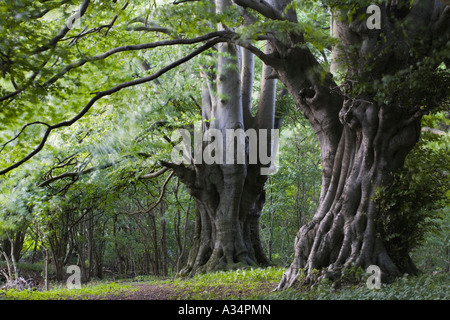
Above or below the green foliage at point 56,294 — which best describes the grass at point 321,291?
above

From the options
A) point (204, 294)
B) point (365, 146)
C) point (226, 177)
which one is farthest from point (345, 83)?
point (226, 177)

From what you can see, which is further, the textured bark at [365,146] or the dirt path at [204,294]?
the dirt path at [204,294]

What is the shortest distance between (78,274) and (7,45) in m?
15.1

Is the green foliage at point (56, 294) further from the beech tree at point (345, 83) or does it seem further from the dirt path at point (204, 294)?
the beech tree at point (345, 83)

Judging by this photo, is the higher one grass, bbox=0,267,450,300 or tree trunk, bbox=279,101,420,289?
tree trunk, bbox=279,101,420,289

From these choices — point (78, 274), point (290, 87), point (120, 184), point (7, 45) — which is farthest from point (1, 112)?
point (78, 274)

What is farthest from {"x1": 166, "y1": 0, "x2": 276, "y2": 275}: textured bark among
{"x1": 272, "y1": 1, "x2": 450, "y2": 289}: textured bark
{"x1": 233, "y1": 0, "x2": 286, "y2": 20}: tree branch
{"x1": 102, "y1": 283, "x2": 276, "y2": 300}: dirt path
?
{"x1": 272, "y1": 1, "x2": 450, "y2": 289}: textured bark

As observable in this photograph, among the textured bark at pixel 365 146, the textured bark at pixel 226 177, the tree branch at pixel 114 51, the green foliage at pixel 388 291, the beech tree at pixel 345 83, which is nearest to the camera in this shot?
the green foliage at pixel 388 291

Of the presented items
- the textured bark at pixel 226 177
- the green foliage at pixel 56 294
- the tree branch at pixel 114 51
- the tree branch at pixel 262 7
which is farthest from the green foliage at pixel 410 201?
the textured bark at pixel 226 177

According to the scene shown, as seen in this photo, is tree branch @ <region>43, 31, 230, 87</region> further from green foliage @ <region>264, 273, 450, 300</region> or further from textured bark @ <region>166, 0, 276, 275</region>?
textured bark @ <region>166, 0, 276, 275</region>

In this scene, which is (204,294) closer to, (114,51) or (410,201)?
(410,201)

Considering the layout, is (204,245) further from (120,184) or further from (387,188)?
(387,188)

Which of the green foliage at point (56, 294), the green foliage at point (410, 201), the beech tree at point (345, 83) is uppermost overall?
the beech tree at point (345, 83)
